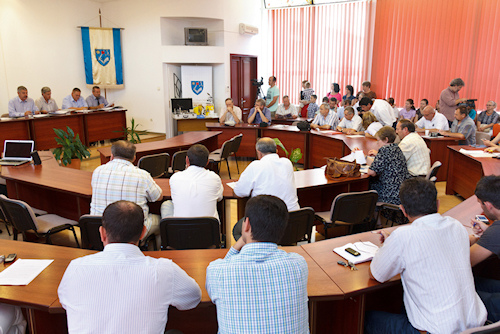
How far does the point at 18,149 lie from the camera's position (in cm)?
475

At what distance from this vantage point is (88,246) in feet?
10.1

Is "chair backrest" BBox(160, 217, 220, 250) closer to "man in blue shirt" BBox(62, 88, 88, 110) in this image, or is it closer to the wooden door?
"man in blue shirt" BBox(62, 88, 88, 110)

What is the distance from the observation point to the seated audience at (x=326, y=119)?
7180 mm

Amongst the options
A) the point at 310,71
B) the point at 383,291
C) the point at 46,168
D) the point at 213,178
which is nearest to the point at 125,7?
the point at 310,71

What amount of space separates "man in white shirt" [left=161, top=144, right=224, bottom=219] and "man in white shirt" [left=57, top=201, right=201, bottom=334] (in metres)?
1.51

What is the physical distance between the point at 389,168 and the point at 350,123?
2.95 m

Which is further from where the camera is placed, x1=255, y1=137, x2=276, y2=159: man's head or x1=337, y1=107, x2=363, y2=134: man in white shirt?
x1=337, y1=107, x2=363, y2=134: man in white shirt

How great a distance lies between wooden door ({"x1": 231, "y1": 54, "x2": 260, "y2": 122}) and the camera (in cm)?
1082

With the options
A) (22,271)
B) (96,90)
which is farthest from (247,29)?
(22,271)

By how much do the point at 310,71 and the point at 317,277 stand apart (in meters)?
10.00

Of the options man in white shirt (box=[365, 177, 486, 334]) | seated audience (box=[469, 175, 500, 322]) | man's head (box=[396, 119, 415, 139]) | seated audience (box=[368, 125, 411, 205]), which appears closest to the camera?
man in white shirt (box=[365, 177, 486, 334])

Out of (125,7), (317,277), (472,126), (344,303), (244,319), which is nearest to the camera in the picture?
(244,319)

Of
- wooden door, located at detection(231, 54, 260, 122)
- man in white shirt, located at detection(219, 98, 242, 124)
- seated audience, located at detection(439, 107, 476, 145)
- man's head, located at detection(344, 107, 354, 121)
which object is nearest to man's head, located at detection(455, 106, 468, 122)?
seated audience, located at detection(439, 107, 476, 145)

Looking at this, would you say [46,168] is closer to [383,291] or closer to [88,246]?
[88,246]
